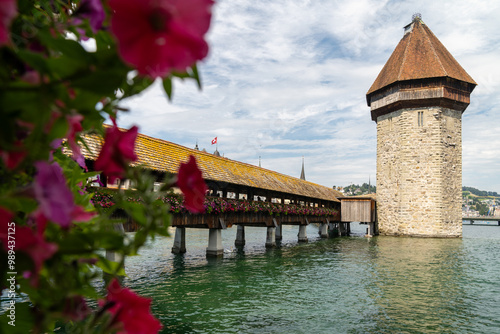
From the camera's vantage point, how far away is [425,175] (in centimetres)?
2523

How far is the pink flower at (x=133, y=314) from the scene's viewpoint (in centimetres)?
60

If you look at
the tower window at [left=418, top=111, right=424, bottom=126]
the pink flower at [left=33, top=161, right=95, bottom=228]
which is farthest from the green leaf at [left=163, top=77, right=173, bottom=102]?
the tower window at [left=418, top=111, right=424, bottom=126]

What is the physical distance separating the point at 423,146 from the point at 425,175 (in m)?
2.04

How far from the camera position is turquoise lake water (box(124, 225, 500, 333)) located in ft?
21.4

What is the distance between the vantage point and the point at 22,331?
63cm

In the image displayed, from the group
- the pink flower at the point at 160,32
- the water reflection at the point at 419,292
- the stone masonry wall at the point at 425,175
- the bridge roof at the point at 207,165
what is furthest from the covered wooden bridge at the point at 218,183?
the pink flower at the point at 160,32

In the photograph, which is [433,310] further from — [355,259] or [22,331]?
[22,331]

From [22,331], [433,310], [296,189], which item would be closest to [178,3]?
[22,331]

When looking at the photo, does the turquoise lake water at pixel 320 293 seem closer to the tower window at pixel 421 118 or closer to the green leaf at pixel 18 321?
the green leaf at pixel 18 321

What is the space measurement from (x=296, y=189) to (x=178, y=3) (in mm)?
20765

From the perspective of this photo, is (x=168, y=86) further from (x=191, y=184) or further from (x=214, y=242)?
(x=214, y=242)

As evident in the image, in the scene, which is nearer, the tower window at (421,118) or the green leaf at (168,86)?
the green leaf at (168,86)

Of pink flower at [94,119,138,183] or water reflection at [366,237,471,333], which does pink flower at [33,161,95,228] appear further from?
water reflection at [366,237,471,333]

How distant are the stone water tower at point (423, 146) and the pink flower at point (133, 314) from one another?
27246 mm
